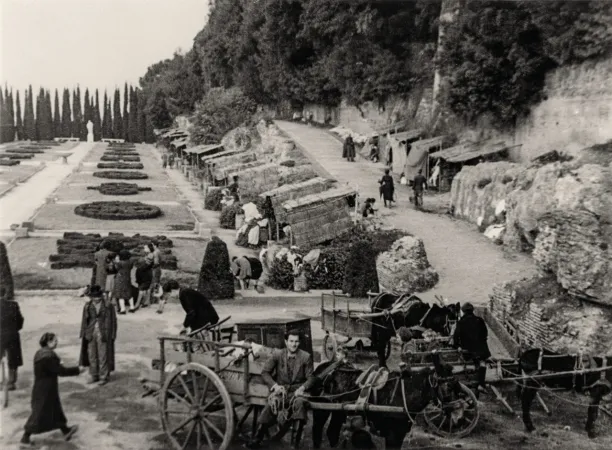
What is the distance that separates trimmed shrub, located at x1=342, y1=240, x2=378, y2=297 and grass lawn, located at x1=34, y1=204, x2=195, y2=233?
11.4m

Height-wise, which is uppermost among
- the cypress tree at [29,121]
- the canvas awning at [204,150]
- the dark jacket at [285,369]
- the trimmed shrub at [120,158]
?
the cypress tree at [29,121]

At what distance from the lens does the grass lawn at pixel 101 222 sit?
26386 mm

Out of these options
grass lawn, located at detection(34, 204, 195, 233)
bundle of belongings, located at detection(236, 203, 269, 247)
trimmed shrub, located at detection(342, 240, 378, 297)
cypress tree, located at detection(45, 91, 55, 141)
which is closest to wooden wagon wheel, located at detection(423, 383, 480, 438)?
trimmed shrub, located at detection(342, 240, 378, 297)

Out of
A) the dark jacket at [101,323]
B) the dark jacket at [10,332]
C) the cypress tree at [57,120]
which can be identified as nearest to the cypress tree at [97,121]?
the cypress tree at [57,120]

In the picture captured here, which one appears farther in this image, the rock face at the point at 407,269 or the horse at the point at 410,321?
the rock face at the point at 407,269

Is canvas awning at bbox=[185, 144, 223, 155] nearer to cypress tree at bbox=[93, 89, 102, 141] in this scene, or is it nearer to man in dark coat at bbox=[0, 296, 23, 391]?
man in dark coat at bbox=[0, 296, 23, 391]

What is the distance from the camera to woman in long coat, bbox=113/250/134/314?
48.6 feet

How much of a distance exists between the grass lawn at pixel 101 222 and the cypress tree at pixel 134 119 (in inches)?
2699

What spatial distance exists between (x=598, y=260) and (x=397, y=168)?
2145 centimetres

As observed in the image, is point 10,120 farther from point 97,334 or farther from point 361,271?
point 97,334

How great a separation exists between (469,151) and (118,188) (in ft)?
62.4

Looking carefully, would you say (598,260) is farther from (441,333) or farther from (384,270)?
(384,270)

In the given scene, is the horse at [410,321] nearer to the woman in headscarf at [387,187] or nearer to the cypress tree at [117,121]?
the woman in headscarf at [387,187]

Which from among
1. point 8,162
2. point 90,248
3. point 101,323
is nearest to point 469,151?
point 90,248
